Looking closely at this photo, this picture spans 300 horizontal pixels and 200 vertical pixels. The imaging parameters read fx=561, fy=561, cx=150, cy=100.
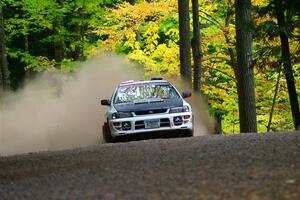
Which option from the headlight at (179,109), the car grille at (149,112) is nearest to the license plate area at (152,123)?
the car grille at (149,112)

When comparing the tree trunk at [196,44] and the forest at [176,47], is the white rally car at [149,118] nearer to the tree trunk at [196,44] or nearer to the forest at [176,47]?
the forest at [176,47]

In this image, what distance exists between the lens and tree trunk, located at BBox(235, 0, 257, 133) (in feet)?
53.2

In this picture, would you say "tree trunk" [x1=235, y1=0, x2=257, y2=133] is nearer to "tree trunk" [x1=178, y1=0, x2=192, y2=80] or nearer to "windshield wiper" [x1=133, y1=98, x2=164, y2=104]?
"windshield wiper" [x1=133, y1=98, x2=164, y2=104]

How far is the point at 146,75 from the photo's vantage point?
28.6m

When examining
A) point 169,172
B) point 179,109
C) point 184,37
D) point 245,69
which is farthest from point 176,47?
point 169,172

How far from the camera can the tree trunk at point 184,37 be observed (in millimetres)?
21859

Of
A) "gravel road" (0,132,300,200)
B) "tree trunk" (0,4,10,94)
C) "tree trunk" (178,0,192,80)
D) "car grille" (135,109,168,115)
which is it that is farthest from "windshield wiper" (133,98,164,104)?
"tree trunk" (0,4,10,94)

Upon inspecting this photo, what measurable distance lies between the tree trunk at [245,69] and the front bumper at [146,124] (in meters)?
3.30

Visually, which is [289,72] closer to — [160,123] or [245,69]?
[245,69]

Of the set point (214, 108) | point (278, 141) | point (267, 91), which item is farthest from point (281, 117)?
point (278, 141)

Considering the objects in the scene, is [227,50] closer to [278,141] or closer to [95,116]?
[95,116]

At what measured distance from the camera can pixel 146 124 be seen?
1398cm

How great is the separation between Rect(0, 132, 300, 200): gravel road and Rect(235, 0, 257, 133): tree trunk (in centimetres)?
540

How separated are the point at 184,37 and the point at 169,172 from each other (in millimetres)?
15016
